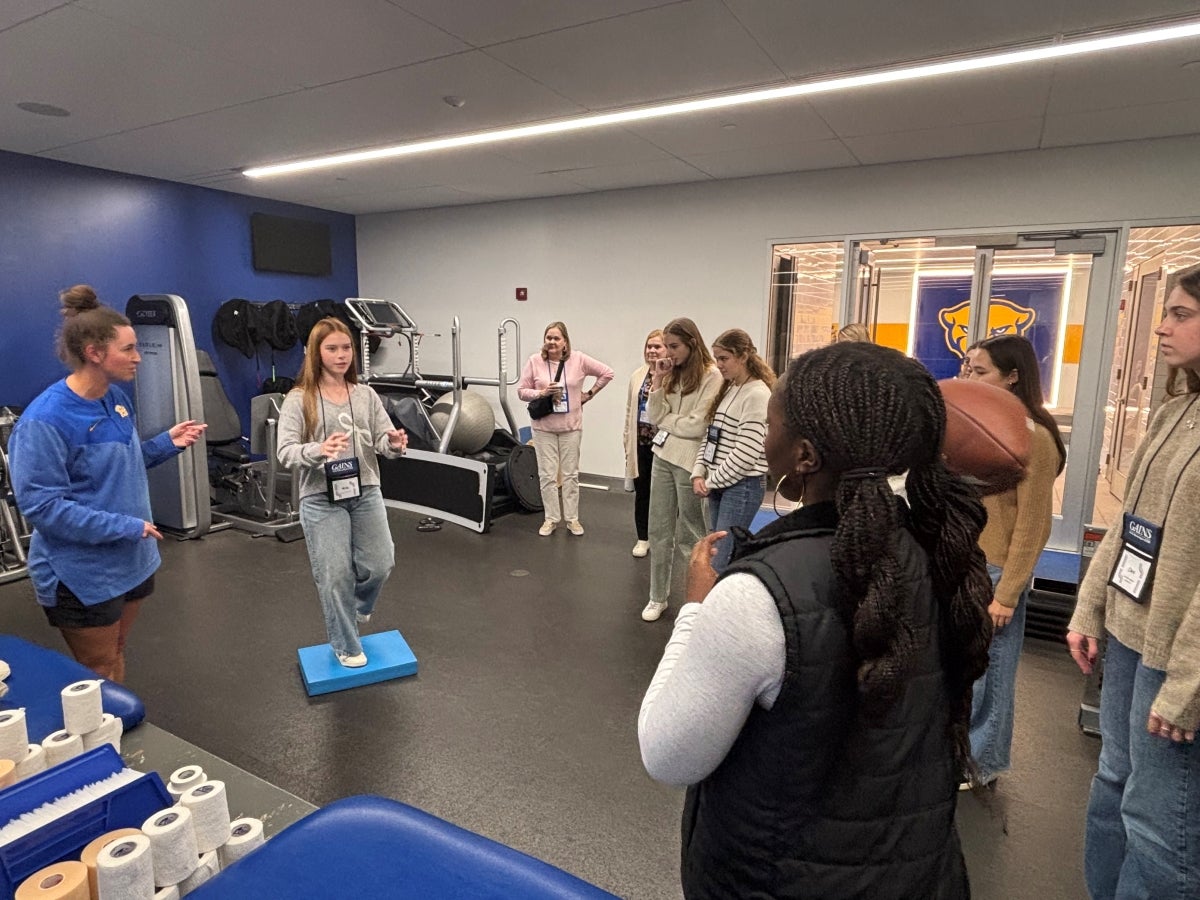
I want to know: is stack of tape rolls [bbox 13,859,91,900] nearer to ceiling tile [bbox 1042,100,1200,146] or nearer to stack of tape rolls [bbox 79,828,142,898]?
stack of tape rolls [bbox 79,828,142,898]

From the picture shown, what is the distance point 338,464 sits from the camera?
2744 mm

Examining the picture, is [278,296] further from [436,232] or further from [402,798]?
[402,798]

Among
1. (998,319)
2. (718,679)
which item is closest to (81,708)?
(718,679)

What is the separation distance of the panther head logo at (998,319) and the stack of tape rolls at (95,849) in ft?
17.4

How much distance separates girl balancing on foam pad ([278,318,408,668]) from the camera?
2756mm

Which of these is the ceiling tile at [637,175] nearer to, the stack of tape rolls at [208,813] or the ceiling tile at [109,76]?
the ceiling tile at [109,76]

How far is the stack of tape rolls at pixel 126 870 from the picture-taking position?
0.91 metres

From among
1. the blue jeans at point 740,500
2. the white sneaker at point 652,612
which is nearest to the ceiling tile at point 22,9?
the blue jeans at point 740,500

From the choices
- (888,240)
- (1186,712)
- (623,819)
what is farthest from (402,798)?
(888,240)

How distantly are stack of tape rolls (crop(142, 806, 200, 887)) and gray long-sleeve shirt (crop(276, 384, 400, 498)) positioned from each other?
1768 millimetres

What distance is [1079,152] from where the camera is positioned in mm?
4660

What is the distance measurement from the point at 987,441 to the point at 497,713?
233cm

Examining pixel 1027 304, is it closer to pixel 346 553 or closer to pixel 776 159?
pixel 776 159

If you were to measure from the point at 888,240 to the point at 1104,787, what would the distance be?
4.58m
